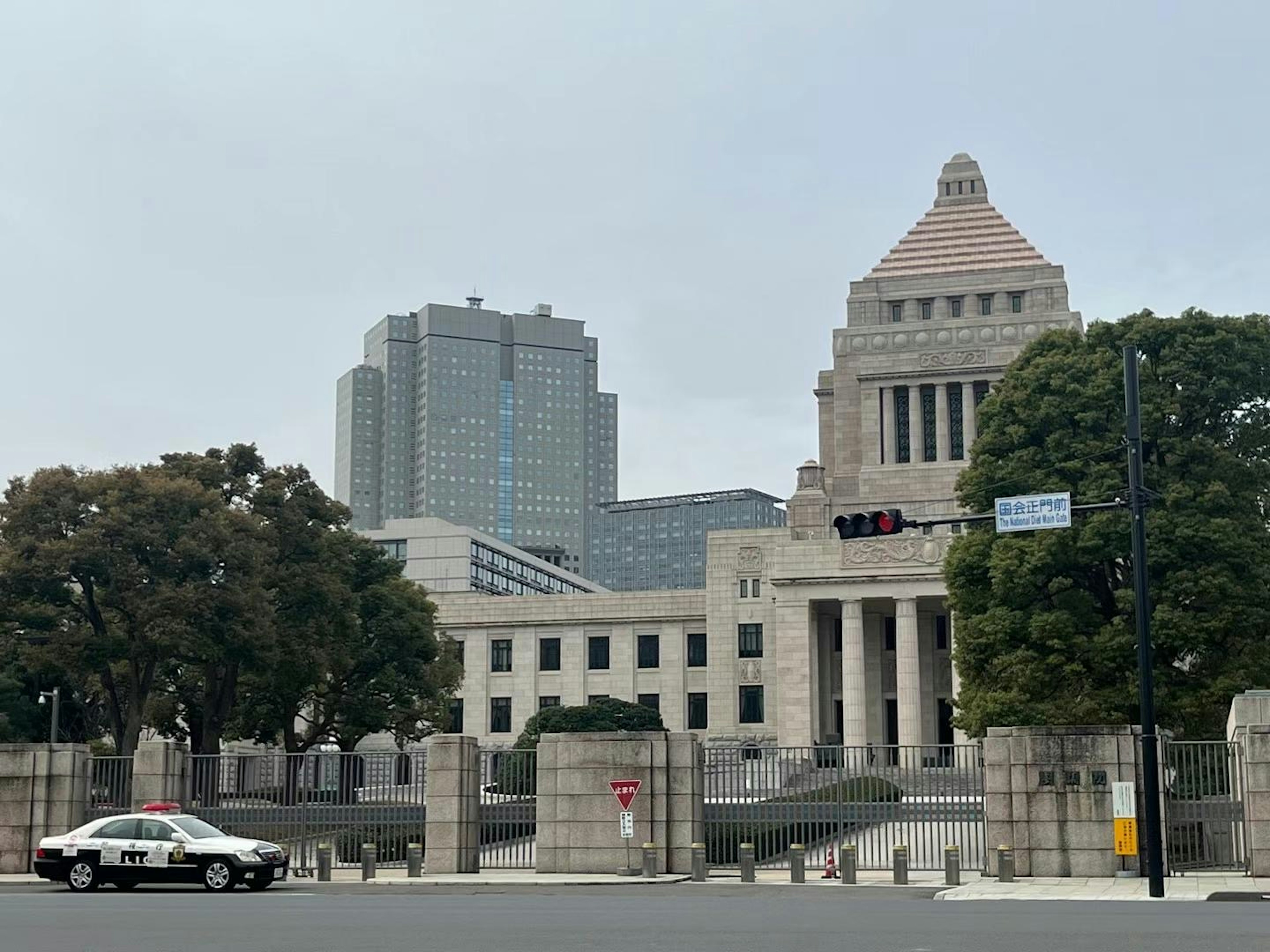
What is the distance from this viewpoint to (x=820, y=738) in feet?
292

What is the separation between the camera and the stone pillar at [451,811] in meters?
34.2

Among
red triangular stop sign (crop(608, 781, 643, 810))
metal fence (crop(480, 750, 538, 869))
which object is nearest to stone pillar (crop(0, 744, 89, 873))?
metal fence (crop(480, 750, 538, 869))

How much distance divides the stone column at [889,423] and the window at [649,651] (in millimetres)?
17144

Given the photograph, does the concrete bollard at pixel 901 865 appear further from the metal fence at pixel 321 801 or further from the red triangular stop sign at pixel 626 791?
the metal fence at pixel 321 801

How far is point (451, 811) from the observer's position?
3431cm

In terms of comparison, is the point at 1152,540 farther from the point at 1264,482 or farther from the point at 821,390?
the point at 821,390

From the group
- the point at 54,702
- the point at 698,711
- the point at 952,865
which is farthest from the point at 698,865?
the point at 698,711

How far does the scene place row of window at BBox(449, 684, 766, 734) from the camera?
3755 inches

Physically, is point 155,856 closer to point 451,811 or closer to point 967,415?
point 451,811

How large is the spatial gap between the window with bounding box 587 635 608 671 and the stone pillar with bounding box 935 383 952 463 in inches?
881

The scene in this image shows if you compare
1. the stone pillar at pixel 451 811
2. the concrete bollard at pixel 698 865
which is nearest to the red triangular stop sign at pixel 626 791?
the concrete bollard at pixel 698 865

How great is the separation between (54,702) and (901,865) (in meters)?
41.3

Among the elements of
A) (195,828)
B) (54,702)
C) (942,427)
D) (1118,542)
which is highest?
(942,427)

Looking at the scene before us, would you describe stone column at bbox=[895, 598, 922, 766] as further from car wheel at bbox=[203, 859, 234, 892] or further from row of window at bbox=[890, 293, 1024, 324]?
car wheel at bbox=[203, 859, 234, 892]
